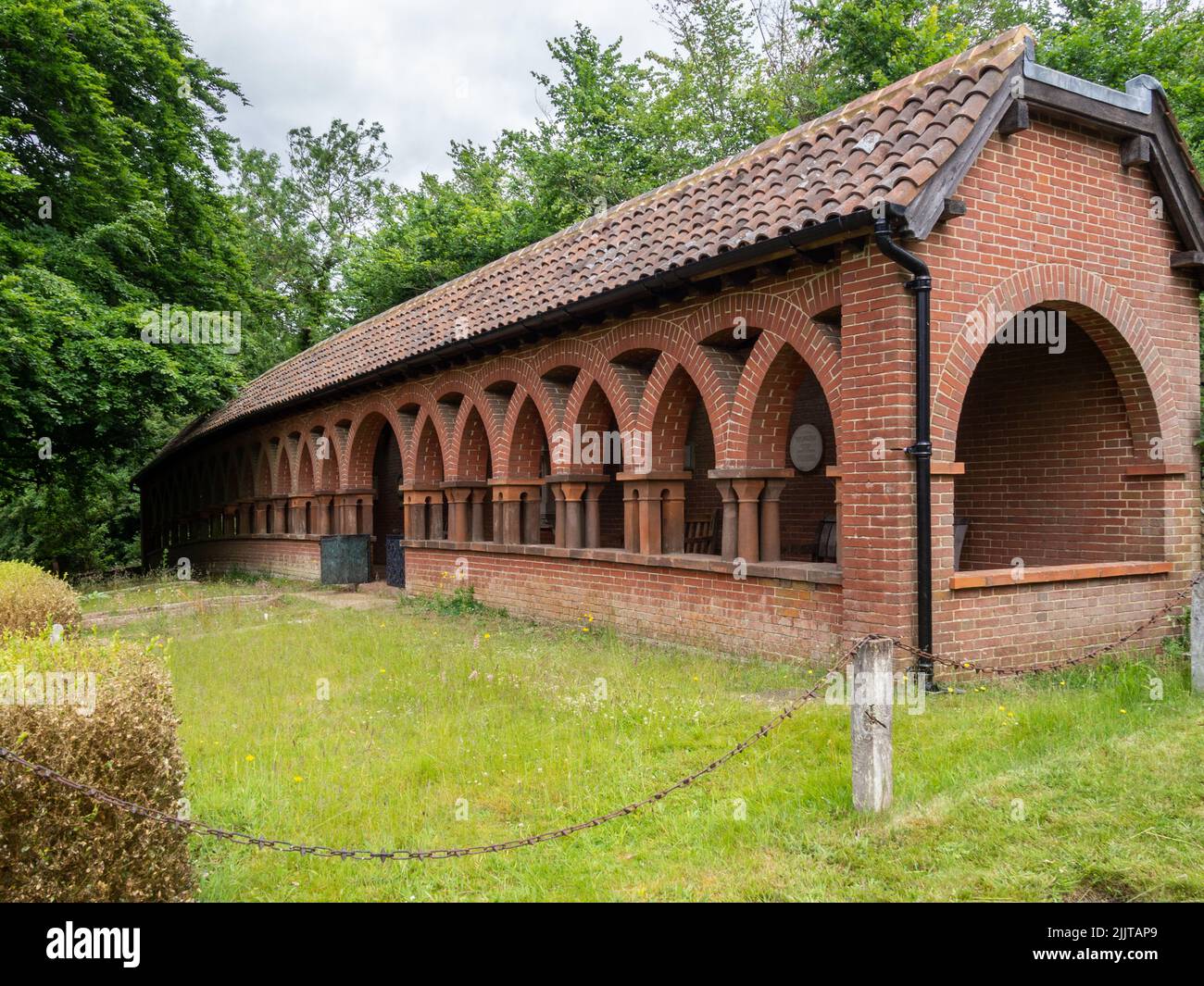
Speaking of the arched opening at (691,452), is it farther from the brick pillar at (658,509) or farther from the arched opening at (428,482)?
the arched opening at (428,482)

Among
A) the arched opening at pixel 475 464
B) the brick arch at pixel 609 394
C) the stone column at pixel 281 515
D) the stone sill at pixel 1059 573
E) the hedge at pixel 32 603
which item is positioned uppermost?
the brick arch at pixel 609 394

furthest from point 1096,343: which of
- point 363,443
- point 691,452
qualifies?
point 363,443

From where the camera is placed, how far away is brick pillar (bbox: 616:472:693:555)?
30.9ft

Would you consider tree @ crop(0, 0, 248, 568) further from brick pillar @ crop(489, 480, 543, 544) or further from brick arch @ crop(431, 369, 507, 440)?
brick pillar @ crop(489, 480, 543, 544)

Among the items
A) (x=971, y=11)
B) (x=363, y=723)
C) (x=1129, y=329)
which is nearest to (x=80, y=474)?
(x=363, y=723)

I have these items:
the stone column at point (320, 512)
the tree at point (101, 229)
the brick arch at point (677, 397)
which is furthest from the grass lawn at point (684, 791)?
the stone column at point (320, 512)

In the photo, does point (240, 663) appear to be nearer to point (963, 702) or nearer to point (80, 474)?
point (963, 702)

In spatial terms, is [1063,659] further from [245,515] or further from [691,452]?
[245,515]

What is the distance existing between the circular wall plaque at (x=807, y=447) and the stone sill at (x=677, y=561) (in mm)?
2984

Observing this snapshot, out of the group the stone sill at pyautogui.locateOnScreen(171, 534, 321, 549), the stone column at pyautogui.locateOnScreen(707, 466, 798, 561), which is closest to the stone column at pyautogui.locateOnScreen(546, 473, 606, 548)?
the stone column at pyautogui.locateOnScreen(707, 466, 798, 561)

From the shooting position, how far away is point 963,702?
617 cm

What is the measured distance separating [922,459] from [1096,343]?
9.48 feet

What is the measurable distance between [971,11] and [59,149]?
20.7 meters

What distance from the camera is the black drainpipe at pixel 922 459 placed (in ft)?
21.6
